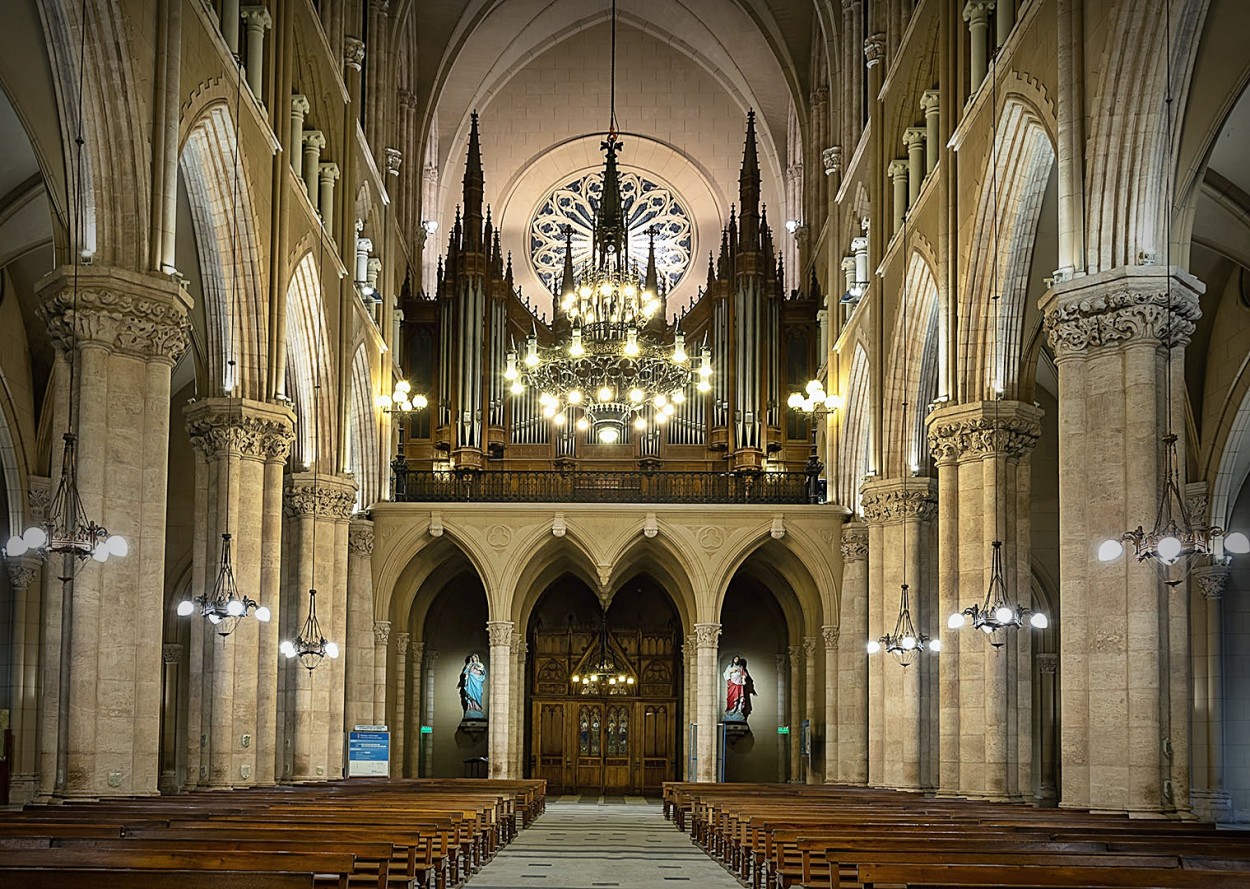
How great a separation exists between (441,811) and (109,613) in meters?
4.13

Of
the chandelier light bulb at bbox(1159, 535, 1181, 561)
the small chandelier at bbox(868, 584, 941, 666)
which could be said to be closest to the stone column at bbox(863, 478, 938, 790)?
the small chandelier at bbox(868, 584, 941, 666)

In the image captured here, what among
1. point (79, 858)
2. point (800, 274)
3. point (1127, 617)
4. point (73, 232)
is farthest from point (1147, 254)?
point (800, 274)

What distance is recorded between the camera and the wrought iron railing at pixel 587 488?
1486 inches

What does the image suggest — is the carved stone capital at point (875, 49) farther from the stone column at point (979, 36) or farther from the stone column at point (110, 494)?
the stone column at point (110, 494)

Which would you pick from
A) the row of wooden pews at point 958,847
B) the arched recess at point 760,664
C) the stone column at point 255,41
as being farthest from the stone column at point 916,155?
the arched recess at point 760,664

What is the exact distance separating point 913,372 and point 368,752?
12331 mm

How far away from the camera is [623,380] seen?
90.6 ft

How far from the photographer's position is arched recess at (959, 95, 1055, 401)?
2177 centimetres

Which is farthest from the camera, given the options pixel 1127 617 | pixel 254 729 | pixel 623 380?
pixel 623 380

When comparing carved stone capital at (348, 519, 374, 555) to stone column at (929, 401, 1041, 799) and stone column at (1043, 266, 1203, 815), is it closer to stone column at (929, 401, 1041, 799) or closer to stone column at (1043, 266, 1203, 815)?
stone column at (929, 401, 1041, 799)

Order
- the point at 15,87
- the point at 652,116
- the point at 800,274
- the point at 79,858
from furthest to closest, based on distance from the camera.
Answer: the point at 652,116 → the point at 800,274 → the point at 15,87 → the point at 79,858

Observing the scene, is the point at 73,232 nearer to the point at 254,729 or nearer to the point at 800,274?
the point at 254,729

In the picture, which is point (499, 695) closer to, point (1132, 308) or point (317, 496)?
point (317, 496)

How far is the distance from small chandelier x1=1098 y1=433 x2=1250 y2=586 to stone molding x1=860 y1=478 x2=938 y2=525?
1288 centimetres
